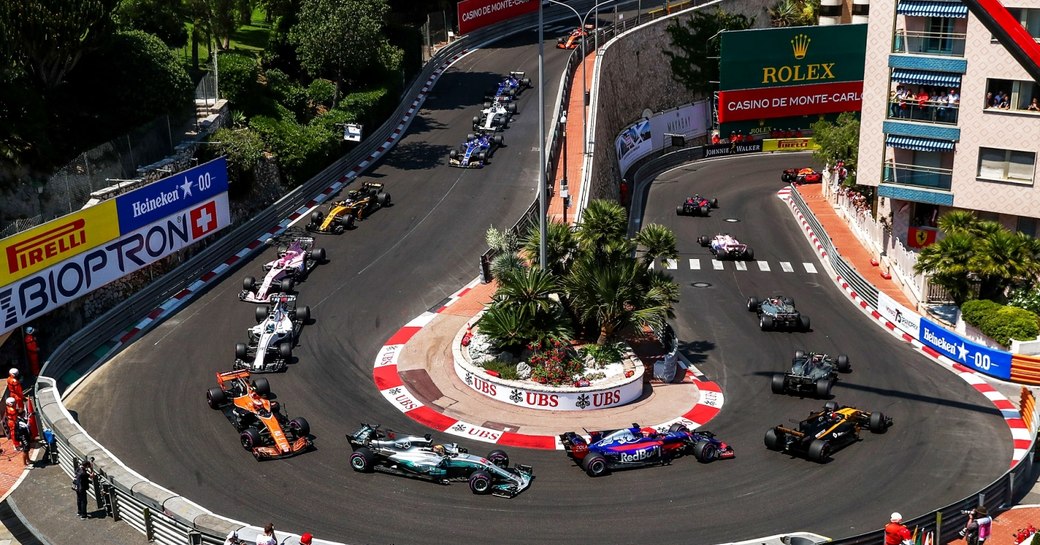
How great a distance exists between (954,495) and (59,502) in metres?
24.6

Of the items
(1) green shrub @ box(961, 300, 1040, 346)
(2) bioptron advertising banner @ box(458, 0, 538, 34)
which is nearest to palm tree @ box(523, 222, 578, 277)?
(1) green shrub @ box(961, 300, 1040, 346)

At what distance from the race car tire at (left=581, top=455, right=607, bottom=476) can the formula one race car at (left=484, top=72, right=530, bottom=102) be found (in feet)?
139

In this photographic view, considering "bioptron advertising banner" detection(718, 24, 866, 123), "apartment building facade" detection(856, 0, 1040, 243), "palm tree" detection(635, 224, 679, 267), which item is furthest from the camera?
"bioptron advertising banner" detection(718, 24, 866, 123)

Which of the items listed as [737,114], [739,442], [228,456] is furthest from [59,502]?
[737,114]

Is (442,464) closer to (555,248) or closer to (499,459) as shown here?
(499,459)

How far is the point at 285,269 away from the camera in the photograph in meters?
45.4

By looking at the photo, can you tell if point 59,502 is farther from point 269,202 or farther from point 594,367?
point 269,202

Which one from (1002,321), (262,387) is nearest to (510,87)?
(1002,321)

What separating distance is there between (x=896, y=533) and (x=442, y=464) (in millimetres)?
11931

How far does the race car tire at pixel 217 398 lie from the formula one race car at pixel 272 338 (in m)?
3.14

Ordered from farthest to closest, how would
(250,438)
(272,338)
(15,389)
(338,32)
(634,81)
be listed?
(634,81), (338,32), (272,338), (15,389), (250,438)

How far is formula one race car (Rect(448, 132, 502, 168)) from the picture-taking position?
60656mm

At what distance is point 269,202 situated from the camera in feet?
178

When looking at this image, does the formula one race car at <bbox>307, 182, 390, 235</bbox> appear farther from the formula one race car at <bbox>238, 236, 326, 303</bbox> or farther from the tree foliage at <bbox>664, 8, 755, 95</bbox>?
the tree foliage at <bbox>664, 8, 755, 95</bbox>
